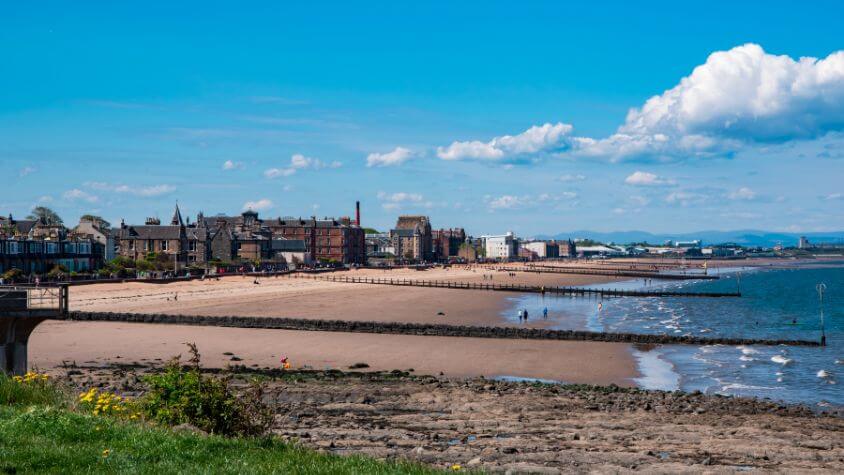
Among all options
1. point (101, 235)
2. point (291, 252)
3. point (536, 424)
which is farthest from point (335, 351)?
point (291, 252)

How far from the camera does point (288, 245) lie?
485 ft

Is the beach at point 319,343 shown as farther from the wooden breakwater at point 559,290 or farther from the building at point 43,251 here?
the wooden breakwater at point 559,290

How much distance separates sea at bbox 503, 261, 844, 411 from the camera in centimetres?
3141

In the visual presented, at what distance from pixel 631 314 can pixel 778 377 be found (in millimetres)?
36770

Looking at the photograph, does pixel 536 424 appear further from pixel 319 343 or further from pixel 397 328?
pixel 397 328

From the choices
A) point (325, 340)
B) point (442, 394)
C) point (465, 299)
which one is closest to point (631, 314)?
point (465, 299)

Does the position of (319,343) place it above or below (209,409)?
below

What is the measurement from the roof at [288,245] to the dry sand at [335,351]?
94961 millimetres

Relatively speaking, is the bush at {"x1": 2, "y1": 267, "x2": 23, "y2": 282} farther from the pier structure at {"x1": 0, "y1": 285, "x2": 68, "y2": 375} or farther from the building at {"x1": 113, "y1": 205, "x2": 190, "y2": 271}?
the pier structure at {"x1": 0, "y1": 285, "x2": 68, "y2": 375}

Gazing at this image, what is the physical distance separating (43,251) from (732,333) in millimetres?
73219

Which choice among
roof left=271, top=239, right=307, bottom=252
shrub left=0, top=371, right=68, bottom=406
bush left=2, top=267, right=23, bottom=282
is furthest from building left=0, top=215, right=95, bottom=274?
shrub left=0, top=371, right=68, bottom=406

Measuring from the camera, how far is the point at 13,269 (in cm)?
7456

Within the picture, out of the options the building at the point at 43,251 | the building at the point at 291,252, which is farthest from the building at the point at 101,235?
the building at the point at 291,252

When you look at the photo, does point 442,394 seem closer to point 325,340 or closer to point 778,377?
point 778,377
